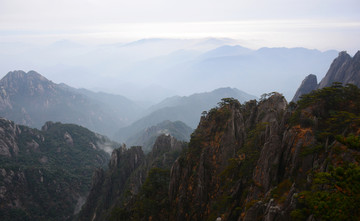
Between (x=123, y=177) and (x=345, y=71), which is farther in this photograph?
(x=345, y=71)

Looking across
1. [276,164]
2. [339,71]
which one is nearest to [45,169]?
[276,164]

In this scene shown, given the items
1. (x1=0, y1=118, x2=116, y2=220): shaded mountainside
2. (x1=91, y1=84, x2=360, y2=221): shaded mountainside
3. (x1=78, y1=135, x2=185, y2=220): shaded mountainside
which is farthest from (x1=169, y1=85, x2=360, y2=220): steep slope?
(x1=0, y1=118, x2=116, y2=220): shaded mountainside

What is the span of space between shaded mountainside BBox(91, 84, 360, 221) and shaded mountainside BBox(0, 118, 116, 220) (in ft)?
217

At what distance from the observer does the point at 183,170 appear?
34.8 meters

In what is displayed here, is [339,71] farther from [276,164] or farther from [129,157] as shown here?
[276,164]

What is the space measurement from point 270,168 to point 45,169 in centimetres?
10981

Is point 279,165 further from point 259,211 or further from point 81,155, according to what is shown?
point 81,155

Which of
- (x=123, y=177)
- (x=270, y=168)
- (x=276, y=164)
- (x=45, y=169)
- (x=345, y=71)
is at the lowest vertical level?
(x=45, y=169)

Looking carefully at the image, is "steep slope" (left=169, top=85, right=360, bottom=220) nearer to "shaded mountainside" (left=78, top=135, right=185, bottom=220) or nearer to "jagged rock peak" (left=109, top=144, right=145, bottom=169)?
"shaded mountainside" (left=78, top=135, right=185, bottom=220)

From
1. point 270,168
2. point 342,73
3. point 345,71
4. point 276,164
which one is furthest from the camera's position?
point 342,73

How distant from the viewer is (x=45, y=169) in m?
104

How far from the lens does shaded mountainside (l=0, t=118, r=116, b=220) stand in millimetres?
88812

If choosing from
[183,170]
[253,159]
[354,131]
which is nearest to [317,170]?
[354,131]

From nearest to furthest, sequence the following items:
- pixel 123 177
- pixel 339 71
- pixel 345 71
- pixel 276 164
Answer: pixel 276 164, pixel 123 177, pixel 345 71, pixel 339 71
